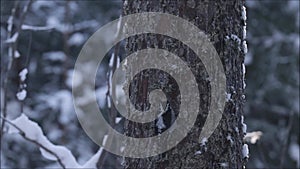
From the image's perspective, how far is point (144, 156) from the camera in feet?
5.34

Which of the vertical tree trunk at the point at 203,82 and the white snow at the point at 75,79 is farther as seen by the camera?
the white snow at the point at 75,79

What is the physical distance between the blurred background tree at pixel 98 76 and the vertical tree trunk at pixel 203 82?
5826 millimetres

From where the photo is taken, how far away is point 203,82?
157 centimetres

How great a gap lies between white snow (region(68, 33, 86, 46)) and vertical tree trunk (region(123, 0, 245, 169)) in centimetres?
610

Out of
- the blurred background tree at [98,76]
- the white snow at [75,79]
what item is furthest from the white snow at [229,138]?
the blurred background tree at [98,76]

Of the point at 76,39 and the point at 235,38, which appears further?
the point at 76,39

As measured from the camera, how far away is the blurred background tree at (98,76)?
7848mm

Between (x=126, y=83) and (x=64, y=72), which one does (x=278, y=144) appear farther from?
(x=126, y=83)

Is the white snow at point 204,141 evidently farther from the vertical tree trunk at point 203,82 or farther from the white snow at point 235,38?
the white snow at point 235,38

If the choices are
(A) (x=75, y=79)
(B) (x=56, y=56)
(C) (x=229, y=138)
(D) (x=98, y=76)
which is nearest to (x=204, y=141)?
(C) (x=229, y=138)

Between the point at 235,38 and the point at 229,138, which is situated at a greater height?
the point at 235,38

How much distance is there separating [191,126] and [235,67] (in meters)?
0.19

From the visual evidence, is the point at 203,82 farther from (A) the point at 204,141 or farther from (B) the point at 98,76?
(B) the point at 98,76

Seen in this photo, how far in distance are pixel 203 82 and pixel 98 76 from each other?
6883 mm
